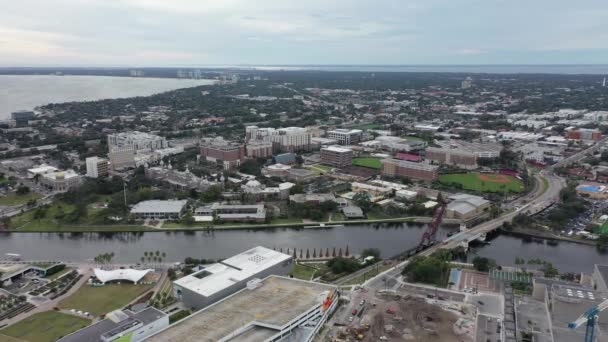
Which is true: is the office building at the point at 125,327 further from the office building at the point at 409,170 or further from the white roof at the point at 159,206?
the office building at the point at 409,170

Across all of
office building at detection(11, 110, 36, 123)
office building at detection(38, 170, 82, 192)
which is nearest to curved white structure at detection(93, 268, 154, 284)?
office building at detection(38, 170, 82, 192)

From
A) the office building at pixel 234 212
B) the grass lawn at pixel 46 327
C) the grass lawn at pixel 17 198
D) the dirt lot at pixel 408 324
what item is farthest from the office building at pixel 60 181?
the dirt lot at pixel 408 324

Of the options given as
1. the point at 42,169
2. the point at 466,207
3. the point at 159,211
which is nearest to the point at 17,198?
the point at 42,169

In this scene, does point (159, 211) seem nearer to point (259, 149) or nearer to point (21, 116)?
point (259, 149)

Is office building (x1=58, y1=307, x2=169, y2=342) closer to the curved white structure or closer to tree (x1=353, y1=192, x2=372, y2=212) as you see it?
the curved white structure

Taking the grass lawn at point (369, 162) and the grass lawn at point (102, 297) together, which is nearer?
the grass lawn at point (102, 297)
